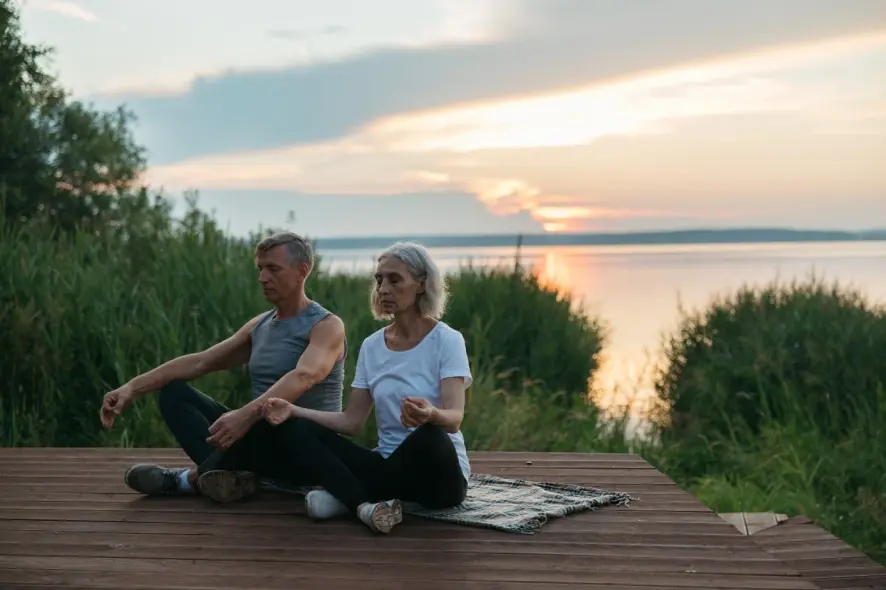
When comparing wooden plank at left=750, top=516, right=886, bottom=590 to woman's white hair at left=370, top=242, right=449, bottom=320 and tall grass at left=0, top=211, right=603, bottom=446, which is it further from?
tall grass at left=0, top=211, right=603, bottom=446

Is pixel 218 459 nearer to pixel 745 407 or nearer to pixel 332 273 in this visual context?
pixel 332 273

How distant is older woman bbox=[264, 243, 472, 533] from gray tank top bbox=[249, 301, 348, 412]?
0.27 meters

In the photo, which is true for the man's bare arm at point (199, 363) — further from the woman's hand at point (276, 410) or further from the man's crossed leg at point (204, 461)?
the woman's hand at point (276, 410)

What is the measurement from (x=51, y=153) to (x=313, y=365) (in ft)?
39.1

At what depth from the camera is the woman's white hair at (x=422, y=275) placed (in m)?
3.39

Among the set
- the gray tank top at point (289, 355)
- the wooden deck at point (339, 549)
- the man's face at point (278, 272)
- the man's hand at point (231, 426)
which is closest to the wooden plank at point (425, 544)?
the wooden deck at point (339, 549)

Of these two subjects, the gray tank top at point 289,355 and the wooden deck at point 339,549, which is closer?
the wooden deck at point 339,549

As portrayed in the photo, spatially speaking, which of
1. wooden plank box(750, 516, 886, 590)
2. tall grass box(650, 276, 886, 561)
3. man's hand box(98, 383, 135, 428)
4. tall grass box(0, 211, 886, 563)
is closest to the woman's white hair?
man's hand box(98, 383, 135, 428)

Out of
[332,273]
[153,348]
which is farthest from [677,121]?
[153,348]

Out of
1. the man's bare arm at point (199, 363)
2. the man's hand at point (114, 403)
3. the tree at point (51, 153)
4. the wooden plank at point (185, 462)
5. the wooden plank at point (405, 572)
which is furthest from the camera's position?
the tree at point (51, 153)

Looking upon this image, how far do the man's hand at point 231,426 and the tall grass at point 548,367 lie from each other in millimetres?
2302

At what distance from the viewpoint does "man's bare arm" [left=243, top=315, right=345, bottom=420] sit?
11.6 ft

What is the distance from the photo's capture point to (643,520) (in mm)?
3479

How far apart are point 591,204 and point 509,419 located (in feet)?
50.2
